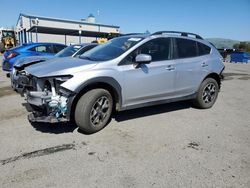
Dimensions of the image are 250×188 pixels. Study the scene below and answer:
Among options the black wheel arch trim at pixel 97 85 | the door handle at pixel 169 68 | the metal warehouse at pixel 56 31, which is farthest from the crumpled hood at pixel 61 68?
the metal warehouse at pixel 56 31

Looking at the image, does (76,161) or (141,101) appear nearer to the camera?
(76,161)

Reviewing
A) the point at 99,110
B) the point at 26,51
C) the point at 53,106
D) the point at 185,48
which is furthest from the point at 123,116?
the point at 26,51

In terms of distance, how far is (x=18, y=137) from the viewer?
13.7 ft

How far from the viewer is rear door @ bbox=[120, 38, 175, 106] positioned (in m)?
4.65

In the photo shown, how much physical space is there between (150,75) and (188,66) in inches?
48.1

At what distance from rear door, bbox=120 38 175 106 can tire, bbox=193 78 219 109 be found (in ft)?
3.59

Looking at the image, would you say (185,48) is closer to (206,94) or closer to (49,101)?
(206,94)

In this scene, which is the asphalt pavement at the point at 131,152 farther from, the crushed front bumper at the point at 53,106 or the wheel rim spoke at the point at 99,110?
the crushed front bumper at the point at 53,106

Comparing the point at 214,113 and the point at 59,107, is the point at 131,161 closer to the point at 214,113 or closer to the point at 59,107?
the point at 59,107

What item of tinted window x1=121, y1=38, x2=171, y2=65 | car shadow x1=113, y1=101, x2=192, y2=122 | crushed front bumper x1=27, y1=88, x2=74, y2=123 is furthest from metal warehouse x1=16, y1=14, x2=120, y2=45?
crushed front bumper x1=27, y1=88, x2=74, y2=123

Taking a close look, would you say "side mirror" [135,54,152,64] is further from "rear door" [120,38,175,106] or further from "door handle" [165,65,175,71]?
"door handle" [165,65,175,71]

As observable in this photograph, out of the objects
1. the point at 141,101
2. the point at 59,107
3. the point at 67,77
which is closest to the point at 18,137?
the point at 59,107

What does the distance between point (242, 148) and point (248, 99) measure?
437 centimetres

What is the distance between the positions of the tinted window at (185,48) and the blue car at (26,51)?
19.4 ft
